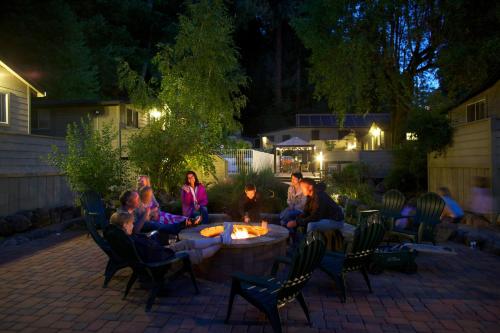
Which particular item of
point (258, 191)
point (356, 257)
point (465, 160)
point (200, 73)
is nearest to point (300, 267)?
point (356, 257)

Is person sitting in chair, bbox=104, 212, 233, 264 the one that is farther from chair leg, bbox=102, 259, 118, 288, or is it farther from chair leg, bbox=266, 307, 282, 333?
chair leg, bbox=266, 307, 282, 333

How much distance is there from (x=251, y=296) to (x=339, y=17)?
712 inches

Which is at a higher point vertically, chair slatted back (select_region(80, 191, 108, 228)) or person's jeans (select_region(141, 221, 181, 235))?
chair slatted back (select_region(80, 191, 108, 228))

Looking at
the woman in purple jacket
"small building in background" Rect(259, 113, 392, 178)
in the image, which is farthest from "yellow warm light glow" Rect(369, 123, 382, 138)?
the woman in purple jacket

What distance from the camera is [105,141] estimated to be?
947 centimetres

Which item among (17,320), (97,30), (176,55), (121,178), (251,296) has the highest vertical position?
(97,30)

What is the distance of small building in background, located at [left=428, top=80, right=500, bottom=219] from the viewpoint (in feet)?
31.9

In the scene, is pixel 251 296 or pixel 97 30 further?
pixel 97 30

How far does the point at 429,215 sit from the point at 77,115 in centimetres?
1773

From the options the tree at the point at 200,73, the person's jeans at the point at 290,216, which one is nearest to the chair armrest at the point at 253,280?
the person's jeans at the point at 290,216

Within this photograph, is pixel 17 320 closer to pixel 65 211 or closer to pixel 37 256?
pixel 37 256

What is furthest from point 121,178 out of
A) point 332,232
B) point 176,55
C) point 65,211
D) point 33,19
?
point 33,19

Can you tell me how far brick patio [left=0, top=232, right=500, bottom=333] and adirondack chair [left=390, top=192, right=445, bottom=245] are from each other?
28.0 inches

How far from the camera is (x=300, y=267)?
3676 millimetres
